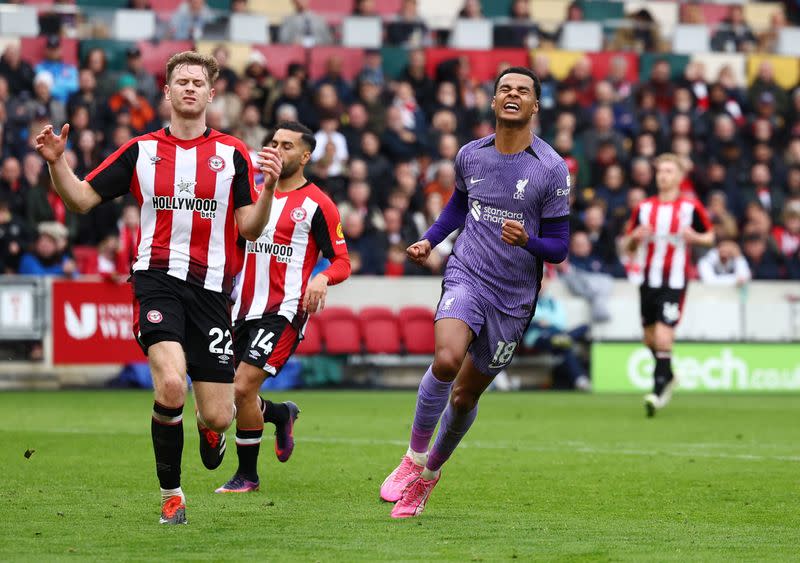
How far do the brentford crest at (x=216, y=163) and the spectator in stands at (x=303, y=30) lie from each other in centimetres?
1582

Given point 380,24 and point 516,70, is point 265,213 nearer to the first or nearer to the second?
point 516,70

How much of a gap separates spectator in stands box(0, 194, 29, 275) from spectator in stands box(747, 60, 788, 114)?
12.5 metres

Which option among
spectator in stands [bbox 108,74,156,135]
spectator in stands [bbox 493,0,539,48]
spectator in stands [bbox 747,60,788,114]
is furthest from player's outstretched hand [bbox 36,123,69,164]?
spectator in stands [bbox 747,60,788,114]

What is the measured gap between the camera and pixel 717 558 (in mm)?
6180

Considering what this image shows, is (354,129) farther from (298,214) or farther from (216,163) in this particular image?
(216,163)

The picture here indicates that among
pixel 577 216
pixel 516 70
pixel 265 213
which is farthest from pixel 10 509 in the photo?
pixel 577 216

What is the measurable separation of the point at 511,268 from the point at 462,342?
1.70 ft

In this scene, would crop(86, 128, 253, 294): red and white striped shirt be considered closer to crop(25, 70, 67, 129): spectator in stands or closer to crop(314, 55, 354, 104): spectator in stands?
crop(25, 70, 67, 129): spectator in stands

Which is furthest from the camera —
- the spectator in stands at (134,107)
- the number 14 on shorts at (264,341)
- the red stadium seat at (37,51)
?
the red stadium seat at (37,51)

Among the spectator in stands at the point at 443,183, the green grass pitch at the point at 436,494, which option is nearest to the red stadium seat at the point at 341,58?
the spectator in stands at the point at 443,183

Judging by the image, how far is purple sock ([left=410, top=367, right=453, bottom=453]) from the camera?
7660 millimetres

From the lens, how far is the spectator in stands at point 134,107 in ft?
64.5

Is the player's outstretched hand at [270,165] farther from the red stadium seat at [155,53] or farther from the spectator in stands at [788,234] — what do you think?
the spectator in stands at [788,234]

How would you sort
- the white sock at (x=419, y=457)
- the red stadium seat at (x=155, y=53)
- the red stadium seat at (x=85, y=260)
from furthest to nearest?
the red stadium seat at (x=155, y=53) < the red stadium seat at (x=85, y=260) < the white sock at (x=419, y=457)
